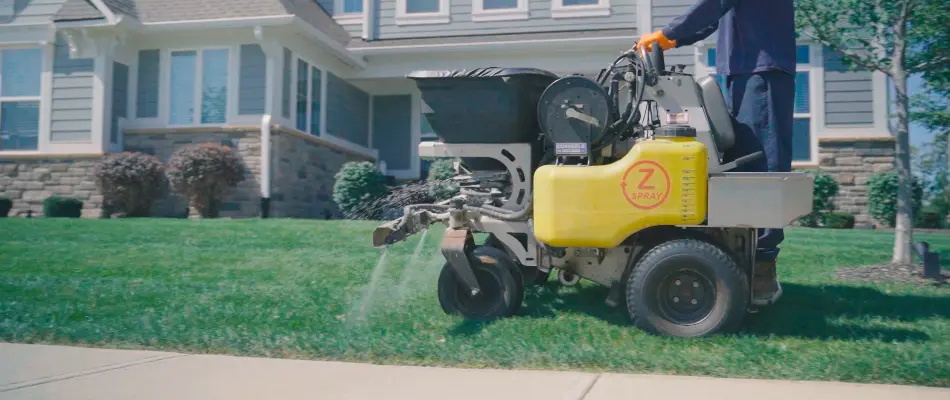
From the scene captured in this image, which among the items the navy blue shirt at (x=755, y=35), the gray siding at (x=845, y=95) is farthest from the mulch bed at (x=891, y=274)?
the gray siding at (x=845, y=95)

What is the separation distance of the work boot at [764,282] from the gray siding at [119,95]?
1284cm

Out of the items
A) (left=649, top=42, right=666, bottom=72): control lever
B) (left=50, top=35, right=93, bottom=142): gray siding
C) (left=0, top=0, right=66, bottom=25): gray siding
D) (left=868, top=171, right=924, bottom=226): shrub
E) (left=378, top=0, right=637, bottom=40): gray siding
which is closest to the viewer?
(left=649, top=42, right=666, bottom=72): control lever

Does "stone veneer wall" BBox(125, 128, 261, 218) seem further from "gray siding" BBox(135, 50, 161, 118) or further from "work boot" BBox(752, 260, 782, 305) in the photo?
"work boot" BBox(752, 260, 782, 305)

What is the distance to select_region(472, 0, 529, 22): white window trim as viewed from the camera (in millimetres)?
15430

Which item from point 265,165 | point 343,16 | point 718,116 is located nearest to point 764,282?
point 718,116

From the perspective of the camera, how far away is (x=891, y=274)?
659cm

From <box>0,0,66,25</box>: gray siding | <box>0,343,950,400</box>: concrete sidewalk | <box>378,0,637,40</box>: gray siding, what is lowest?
<box>0,343,950,400</box>: concrete sidewalk

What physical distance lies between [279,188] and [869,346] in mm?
10936

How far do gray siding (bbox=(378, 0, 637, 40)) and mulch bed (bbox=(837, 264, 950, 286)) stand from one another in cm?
919

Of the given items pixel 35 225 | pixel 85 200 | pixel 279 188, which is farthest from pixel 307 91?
pixel 35 225

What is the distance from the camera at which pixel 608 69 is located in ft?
16.1

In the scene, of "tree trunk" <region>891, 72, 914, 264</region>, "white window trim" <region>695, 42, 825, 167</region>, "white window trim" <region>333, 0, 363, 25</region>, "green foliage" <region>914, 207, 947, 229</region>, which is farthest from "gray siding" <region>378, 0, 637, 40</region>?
"tree trunk" <region>891, 72, 914, 264</region>

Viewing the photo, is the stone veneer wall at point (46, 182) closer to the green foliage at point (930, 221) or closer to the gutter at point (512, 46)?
the gutter at point (512, 46)

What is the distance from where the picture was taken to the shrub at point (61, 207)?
13203 millimetres
